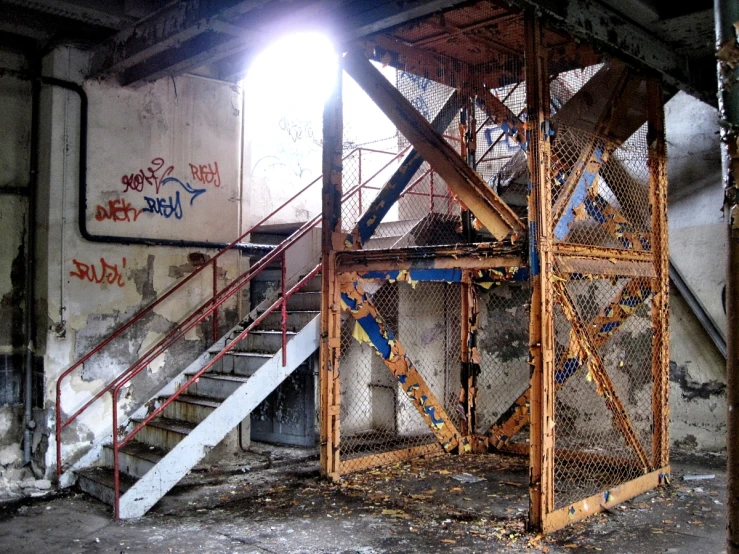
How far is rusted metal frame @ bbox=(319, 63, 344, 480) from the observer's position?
23.4 feet

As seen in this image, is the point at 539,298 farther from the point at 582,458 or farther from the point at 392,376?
the point at 392,376

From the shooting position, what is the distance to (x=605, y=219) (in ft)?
22.4

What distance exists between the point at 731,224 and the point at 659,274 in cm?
526

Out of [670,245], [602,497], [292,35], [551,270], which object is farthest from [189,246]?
[670,245]

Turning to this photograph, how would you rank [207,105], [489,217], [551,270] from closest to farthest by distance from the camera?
[551,270]
[489,217]
[207,105]

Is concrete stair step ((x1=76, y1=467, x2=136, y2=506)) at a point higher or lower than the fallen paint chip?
higher

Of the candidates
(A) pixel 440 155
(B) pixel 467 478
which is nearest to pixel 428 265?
(A) pixel 440 155

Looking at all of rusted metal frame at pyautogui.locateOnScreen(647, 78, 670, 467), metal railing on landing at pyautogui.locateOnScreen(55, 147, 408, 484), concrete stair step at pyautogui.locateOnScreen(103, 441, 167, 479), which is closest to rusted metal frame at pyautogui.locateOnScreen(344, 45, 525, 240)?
metal railing on landing at pyautogui.locateOnScreen(55, 147, 408, 484)

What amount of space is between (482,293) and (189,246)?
400 centimetres

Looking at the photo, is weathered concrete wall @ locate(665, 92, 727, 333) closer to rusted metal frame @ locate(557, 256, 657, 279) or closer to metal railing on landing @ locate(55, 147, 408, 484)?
rusted metal frame @ locate(557, 256, 657, 279)

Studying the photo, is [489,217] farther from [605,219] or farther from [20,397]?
[20,397]

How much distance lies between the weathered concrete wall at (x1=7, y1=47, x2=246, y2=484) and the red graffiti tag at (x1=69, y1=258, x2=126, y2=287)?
0.04ft

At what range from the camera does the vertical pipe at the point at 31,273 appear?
7.03m

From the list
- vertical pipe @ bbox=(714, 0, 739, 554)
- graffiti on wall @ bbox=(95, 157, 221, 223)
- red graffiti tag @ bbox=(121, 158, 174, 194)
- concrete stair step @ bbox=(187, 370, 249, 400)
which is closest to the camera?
vertical pipe @ bbox=(714, 0, 739, 554)
